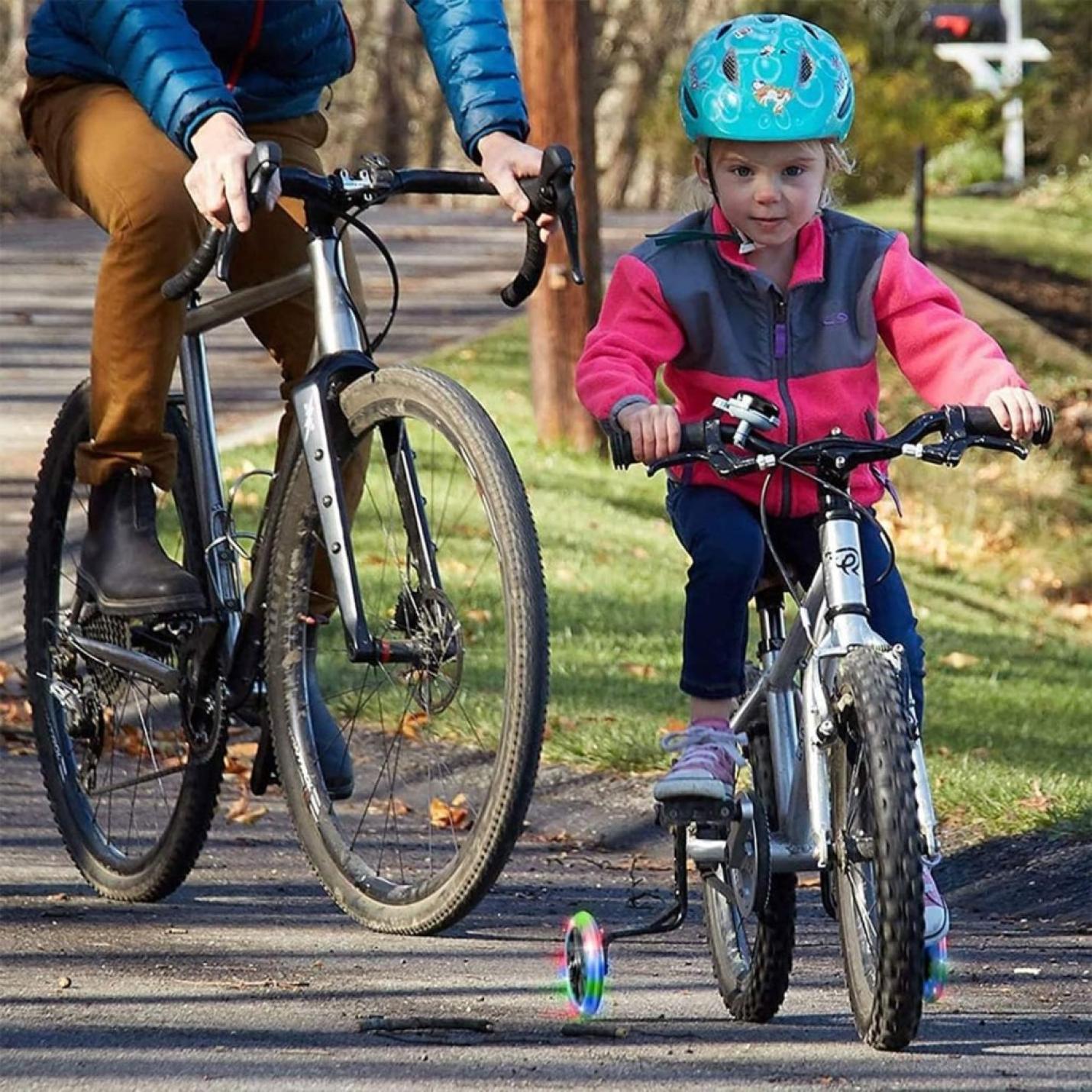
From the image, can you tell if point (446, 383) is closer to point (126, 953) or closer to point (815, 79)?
point (815, 79)

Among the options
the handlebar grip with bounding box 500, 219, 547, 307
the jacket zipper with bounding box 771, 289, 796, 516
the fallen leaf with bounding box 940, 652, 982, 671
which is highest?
the handlebar grip with bounding box 500, 219, 547, 307

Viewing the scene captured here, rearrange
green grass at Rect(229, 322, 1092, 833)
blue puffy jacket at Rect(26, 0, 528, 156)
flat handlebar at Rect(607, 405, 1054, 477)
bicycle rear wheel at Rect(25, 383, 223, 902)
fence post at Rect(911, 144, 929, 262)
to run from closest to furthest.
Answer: flat handlebar at Rect(607, 405, 1054, 477)
blue puffy jacket at Rect(26, 0, 528, 156)
bicycle rear wheel at Rect(25, 383, 223, 902)
green grass at Rect(229, 322, 1092, 833)
fence post at Rect(911, 144, 929, 262)

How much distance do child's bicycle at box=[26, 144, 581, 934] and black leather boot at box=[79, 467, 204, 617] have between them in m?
0.06

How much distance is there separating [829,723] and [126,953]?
4.40ft

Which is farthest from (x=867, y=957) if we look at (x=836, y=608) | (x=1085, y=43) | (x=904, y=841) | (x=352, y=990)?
(x=1085, y=43)

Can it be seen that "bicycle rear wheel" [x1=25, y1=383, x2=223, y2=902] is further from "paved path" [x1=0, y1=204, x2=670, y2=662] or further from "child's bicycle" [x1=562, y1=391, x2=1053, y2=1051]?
"paved path" [x1=0, y1=204, x2=670, y2=662]

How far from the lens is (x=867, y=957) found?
3.60 metres

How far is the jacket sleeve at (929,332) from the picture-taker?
3994 millimetres

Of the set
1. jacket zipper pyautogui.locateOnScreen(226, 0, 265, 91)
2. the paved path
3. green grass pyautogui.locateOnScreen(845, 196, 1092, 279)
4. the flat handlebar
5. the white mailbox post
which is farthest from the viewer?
the white mailbox post

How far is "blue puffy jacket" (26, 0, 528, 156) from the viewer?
418 cm

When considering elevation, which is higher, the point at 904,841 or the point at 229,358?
the point at 904,841

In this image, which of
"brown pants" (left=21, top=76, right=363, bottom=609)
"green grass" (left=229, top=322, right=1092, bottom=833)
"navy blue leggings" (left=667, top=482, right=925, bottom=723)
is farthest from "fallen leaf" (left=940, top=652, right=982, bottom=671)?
"navy blue leggings" (left=667, top=482, right=925, bottom=723)

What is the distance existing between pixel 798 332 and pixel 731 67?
431 millimetres

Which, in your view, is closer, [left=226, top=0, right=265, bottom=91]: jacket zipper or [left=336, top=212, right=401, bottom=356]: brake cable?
[left=336, top=212, right=401, bottom=356]: brake cable
